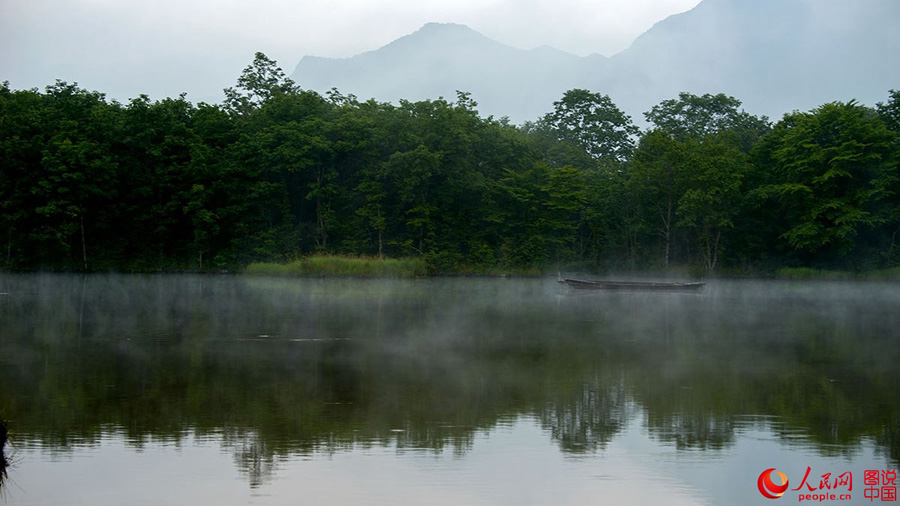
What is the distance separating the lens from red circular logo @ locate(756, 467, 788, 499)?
26.5 feet

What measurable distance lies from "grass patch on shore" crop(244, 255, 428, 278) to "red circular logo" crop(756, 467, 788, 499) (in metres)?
37.5

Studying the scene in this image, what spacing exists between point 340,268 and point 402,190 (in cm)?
938

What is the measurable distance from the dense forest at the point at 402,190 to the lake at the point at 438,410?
27.2 m

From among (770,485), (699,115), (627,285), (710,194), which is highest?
(699,115)

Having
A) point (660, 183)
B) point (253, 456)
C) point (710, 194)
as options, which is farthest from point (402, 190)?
point (253, 456)

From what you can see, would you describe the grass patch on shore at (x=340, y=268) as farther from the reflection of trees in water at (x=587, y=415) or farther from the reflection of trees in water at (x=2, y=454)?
the reflection of trees in water at (x=2, y=454)

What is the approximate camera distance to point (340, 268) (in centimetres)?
4541

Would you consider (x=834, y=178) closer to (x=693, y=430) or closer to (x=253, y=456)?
(x=693, y=430)

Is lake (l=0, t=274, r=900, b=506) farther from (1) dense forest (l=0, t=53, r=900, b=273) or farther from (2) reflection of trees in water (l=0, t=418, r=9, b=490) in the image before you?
(1) dense forest (l=0, t=53, r=900, b=273)

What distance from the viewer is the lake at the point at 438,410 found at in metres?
8.10

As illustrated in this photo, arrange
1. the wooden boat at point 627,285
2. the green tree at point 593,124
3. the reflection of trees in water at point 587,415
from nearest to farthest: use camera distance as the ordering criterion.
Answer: the reflection of trees in water at point 587,415 → the wooden boat at point 627,285 → the green tree at point 593,124

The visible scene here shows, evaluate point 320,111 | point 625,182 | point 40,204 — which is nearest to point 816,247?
point 625,182

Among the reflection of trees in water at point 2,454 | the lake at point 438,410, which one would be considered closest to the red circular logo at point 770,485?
the lake at point 438,410

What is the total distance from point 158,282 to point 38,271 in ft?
36.3
